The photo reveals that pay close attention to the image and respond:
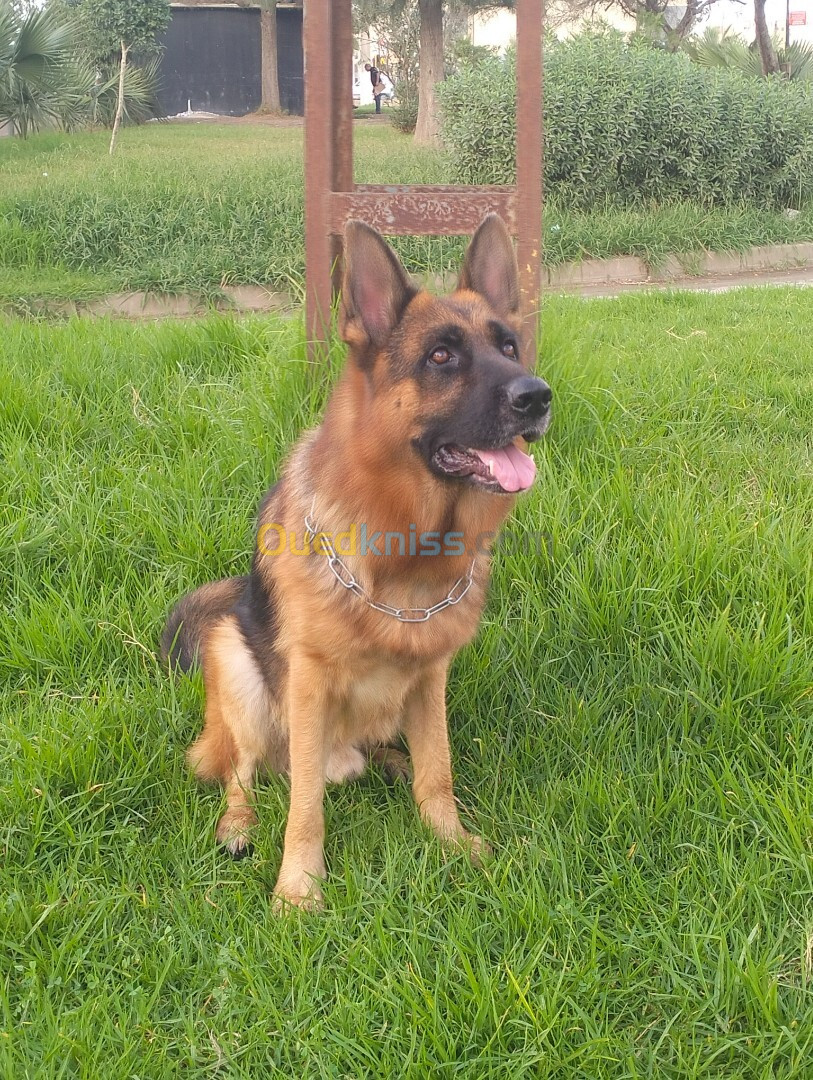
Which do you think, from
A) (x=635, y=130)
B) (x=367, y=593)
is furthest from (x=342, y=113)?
(x=635, y=130)

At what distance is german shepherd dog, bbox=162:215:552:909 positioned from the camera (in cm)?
214

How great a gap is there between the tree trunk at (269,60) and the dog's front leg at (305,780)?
24611 millimetres

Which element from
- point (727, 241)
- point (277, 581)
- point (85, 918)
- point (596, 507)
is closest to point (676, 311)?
point (727, 241)

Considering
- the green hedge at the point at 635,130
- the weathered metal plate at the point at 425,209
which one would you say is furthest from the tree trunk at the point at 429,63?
the weathered metal plate at the point at 425,209

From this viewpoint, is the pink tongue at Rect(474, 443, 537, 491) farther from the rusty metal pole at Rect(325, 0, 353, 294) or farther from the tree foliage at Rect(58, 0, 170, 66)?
the tree foliage at Rect(58, 0, 170, 66)

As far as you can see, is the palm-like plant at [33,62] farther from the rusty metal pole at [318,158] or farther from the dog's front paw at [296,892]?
the dog's front paw at [296,892]

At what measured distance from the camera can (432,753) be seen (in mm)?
2457

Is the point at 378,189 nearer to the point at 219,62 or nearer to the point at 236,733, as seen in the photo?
the point at 236,733

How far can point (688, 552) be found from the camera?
2.99m

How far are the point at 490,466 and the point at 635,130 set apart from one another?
29.2ft

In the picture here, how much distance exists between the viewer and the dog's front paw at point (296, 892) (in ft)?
6.98

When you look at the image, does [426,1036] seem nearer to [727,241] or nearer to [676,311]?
[676,311]

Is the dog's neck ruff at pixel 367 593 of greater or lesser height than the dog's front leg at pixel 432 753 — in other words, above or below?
above

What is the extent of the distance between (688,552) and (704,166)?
28.1 ft
